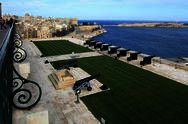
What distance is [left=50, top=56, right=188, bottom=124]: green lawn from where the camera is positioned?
17453 millimetres

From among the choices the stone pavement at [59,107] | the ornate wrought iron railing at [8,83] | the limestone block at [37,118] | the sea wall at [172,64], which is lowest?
the stone pavement at [59,107]

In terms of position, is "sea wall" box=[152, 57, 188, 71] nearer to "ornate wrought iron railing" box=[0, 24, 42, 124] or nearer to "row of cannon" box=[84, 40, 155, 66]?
"row of cannon" box=[84, 40, 155, 66]

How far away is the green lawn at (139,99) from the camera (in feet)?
57.3

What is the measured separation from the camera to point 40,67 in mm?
32875

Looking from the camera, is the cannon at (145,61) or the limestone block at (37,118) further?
the cannon at (145,61)

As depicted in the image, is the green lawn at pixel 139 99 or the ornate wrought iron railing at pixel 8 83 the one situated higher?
the ornate wrought iron railing at pixel 8 83

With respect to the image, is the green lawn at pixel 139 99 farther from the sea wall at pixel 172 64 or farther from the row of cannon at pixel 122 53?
the sea wall at pixel 172 64

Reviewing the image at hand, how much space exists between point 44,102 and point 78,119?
444 centimetres

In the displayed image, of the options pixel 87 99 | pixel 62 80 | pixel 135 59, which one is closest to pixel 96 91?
pixel 87 99

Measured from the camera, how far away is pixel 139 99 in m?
20.9

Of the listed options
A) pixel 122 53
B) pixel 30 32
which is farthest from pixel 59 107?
pixel 30 32

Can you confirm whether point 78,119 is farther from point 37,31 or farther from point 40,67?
point 37,31

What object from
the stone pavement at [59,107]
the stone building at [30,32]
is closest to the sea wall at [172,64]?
the stone pavement at [59,107]

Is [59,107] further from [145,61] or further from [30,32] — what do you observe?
[30,32]
